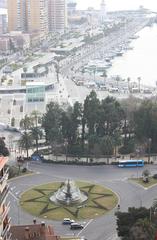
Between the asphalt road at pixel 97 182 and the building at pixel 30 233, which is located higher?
the building at pixel 30 233

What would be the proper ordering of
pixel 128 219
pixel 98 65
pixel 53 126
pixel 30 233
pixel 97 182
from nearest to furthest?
pixel 30 233 → pixel 128 219 → pixel 97 182 → pixel 53 126 → pixel 98 65

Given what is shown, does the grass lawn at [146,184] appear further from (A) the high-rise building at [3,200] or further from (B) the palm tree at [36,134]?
(A) the high-rise building at [3,200]

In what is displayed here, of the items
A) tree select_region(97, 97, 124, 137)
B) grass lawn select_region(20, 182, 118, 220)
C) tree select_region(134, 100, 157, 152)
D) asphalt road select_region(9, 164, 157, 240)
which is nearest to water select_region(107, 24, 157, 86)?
tree select_region(97, 97, 124, 137)

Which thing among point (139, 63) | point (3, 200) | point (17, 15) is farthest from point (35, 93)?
point (17, 15)

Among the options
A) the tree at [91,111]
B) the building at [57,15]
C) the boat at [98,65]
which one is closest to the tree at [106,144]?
the tree at [91,111]

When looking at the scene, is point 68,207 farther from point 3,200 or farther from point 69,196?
point 3,200

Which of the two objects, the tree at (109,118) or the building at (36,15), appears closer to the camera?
the tree at (109,118)
